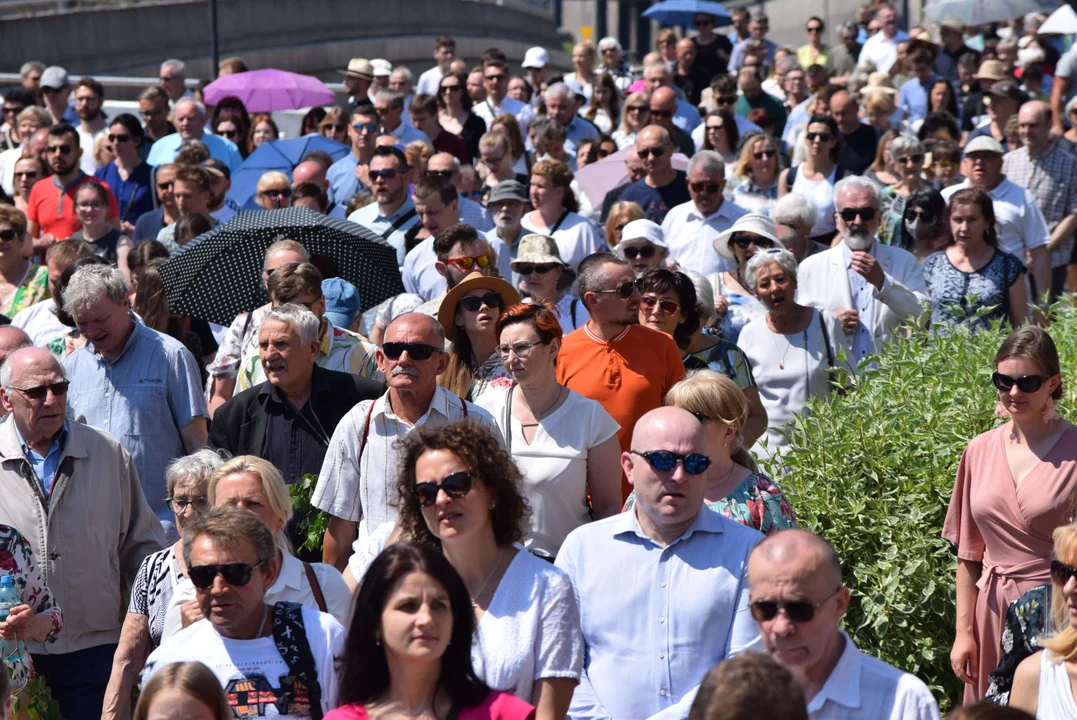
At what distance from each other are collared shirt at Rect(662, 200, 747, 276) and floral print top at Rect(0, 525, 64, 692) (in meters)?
5.36

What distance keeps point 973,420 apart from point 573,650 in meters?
3.07

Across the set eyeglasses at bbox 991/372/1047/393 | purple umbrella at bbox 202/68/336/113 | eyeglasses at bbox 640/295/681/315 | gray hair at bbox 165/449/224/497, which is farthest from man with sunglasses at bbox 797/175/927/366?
purple umbrella at bbox 202/68/336/113

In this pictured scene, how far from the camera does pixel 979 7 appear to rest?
19.8 m

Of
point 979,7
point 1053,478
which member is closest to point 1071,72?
point 979,7

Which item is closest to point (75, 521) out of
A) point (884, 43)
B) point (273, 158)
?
point (273, 158)

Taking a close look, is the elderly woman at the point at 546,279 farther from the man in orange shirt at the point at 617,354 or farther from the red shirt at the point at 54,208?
the red shirt at the point at 54,208

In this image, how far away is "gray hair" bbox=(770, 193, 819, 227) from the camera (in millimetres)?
10438

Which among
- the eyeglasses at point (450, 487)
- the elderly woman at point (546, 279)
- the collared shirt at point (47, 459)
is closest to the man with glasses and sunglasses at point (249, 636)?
the eyeglasses at point (450, 487)

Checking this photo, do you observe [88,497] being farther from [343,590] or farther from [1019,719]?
[1019,719]

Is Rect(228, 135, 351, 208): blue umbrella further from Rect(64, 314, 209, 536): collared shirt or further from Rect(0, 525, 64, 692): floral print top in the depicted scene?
Rect(0, 525, 64, 692): floral print top

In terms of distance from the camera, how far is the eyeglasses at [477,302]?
782 cm

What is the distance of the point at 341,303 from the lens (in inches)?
350

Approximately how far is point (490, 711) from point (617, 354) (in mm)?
3106

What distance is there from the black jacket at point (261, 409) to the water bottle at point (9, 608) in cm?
136
